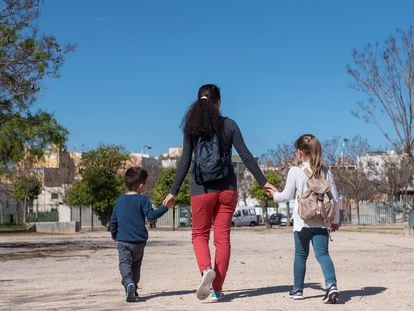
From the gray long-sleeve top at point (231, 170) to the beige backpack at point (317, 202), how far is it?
0.45 meters

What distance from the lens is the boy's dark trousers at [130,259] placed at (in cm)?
675

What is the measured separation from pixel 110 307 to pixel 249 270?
12.7 feet

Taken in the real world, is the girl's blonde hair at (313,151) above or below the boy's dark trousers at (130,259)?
Result: above

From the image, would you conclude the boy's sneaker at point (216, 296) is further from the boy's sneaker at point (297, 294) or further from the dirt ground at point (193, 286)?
the boy's sneaker at point (297, 294)

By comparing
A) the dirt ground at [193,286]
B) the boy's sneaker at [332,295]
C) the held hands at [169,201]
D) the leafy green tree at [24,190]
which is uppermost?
the leafy green tree at [24,190]

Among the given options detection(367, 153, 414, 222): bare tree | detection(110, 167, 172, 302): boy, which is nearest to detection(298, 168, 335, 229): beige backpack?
detection(110, 167, 172, 302): boy

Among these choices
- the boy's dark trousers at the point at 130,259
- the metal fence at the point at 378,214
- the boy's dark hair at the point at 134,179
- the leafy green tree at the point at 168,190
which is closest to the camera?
the boy's dark trousers at the point at 130,259

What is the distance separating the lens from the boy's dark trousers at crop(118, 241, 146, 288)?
675cm

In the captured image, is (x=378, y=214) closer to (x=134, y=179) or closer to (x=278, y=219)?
(x=278, y=219)

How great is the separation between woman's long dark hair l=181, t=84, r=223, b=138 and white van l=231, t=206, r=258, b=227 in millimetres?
48060

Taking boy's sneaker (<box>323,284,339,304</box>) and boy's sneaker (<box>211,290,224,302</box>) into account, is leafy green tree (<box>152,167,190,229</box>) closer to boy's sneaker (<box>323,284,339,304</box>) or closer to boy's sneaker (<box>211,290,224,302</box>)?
boy's sneaker (<box>211,290,224,302</box>)

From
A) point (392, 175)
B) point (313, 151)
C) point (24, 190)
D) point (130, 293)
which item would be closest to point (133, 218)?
point (130, 293)

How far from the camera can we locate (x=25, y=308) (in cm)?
618

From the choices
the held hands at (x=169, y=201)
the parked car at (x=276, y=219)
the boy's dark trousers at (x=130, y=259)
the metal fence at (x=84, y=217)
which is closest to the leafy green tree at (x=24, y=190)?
the metal fence at (x=84, y=217)
